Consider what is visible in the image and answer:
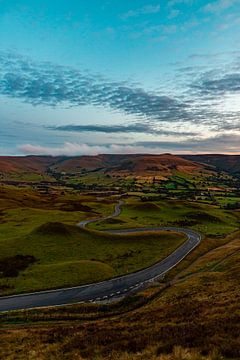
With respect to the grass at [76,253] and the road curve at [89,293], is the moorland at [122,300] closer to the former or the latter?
the grass at [76,253]

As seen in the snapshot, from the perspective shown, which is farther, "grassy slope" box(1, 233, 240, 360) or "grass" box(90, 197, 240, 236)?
"grass" box(90, 197, 240, 236)

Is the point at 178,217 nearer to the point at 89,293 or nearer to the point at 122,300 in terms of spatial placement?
the point at 89,293

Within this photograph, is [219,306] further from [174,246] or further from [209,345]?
[174,246]

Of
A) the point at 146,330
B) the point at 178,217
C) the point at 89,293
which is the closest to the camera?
the point at 146,330

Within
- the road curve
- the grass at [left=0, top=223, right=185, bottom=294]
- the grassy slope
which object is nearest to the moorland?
the grassy slope

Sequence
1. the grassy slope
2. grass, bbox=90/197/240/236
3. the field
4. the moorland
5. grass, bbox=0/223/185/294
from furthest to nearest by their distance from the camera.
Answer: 1. grass, bbox=90/197/240/236
2. the field
3. grass, bbox=0/223/185/294
4. the moorland
5. the grassy slope

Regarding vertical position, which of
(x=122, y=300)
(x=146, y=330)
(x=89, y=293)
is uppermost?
(x=146, y=330)

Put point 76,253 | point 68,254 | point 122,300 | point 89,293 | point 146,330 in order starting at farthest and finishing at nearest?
point 76,253, point 68,254, point 89,293, point 122,300, point 146,330

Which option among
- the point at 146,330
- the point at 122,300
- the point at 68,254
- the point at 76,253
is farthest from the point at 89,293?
the point at 146,330

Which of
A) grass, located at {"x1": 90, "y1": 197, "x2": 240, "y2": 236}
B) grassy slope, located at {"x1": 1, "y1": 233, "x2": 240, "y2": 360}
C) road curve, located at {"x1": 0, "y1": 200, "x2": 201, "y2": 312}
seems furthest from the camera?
grass, located at {"x1": 90, "y1": 197, "x2": 240, "y2": 236}

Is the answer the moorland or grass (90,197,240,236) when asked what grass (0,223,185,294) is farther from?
grass (90,197,240,236)

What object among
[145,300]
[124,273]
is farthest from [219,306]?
[124,273]
